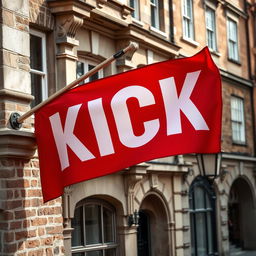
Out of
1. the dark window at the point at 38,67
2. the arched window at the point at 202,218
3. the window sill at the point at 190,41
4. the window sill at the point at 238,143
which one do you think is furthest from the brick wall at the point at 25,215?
the window sill at the point at 238,143

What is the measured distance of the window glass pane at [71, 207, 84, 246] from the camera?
53.1 feet

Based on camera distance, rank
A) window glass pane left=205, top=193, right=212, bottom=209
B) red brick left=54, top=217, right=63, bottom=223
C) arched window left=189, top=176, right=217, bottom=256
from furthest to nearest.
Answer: window glass pane left=205, top=193, right=212, bottom=209 < arched window left=189, top=176, right=217, bottom=256 < red brick left=54, top=217, right=63, bottom=223

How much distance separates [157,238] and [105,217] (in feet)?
11.0

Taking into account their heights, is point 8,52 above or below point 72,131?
above

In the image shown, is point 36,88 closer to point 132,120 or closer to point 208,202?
point 132,120

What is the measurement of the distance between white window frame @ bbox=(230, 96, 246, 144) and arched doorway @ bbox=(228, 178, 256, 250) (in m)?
2.07

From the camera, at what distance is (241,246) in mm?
28359

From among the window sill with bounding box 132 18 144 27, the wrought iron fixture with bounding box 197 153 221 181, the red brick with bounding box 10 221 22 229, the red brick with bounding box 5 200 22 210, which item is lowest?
the red brick with bounding box 10 221 22 229

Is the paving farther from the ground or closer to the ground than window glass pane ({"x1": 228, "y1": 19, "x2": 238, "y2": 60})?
closer to the ground

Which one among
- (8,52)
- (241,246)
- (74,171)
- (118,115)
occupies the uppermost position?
(8,52)

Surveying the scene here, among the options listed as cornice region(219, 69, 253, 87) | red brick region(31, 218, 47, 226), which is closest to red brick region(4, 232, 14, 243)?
red brick region(31, 218, 47, 226)

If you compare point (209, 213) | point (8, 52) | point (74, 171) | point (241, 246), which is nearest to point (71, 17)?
→ point (8, 52)

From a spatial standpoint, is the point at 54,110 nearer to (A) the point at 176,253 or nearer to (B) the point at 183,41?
(A) the point at 176,253

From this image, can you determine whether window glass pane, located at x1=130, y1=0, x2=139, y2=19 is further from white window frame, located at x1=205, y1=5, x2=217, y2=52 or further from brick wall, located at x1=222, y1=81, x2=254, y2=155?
brick wall, located at x1=222, y1=81, x2=254, y2=155
